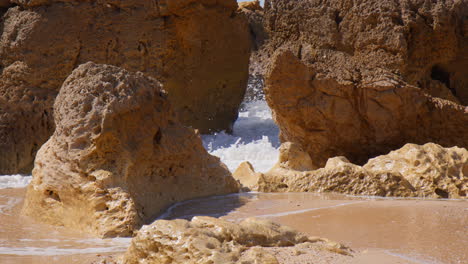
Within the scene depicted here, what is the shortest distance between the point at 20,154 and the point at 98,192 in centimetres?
662

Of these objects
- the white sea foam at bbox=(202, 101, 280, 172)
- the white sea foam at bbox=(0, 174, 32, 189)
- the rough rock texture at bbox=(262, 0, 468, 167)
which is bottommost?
the white sea foam at bbox=(0, 174, 32, 189)

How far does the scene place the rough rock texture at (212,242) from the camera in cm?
261

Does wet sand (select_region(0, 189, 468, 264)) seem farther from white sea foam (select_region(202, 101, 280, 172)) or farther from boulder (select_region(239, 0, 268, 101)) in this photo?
boulder (select_region(239, 0, 268, 101))

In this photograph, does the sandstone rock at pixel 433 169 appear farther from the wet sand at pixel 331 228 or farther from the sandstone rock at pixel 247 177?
the sandstone rock at pixel 247 177

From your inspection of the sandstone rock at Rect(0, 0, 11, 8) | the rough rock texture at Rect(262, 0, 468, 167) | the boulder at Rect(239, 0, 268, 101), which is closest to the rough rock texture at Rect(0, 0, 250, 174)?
the sandstone rock at Rect(0, 0, 11, 8)

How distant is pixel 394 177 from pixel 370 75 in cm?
207

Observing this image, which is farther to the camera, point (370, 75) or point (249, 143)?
point (249, 143)

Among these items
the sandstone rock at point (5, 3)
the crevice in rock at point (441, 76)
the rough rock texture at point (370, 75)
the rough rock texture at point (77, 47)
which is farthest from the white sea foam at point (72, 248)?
the sandstone rock at point (5, 3)

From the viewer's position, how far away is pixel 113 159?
A: 4715mm

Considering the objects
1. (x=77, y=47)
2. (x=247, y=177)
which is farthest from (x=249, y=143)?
(x=247, y=177)

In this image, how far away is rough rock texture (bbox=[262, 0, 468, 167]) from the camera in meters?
7.21

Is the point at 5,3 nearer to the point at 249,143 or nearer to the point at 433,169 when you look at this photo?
the point at 249,143

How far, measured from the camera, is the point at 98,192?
14.6 feet

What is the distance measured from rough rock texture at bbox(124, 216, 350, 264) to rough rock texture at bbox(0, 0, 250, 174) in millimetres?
8272
